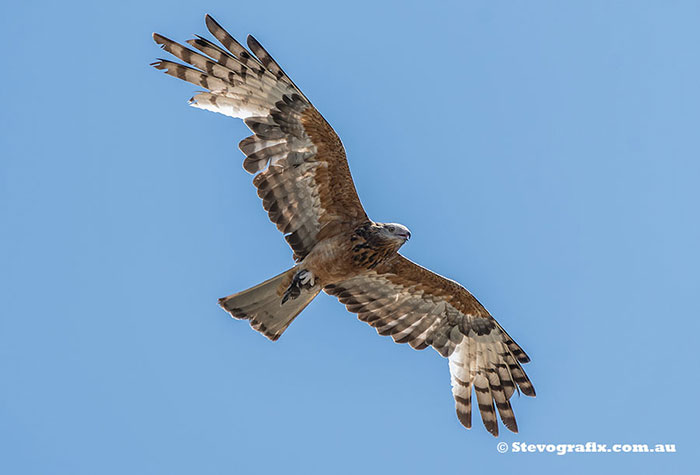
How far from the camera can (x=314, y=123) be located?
10492mm

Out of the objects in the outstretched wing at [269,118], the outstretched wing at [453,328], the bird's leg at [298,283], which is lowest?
the bird's leg at [298,283]

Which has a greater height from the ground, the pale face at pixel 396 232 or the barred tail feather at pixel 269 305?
the pale face at pixel 396 232

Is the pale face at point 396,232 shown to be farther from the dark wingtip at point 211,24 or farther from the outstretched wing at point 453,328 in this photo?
the dark wingtip at point 211,24

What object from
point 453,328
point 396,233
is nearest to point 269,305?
point 396,233

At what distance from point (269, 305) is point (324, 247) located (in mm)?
965

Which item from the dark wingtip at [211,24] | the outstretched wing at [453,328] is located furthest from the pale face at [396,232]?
the dark wingtip at [211,24]

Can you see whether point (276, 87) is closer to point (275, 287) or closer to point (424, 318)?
point (275, 287)

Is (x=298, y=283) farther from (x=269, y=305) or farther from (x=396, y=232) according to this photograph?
(x=396, y=232)

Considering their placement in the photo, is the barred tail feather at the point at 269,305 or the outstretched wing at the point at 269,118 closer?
the outstretched wing at the point at 269,118

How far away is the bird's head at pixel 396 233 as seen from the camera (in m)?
10.7

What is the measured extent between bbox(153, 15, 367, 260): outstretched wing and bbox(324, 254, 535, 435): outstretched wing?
1399mm

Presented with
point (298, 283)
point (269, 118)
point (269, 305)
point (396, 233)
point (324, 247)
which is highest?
point (269, 118)

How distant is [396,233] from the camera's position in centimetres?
1067

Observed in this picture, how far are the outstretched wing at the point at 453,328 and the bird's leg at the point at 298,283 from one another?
685 mm
